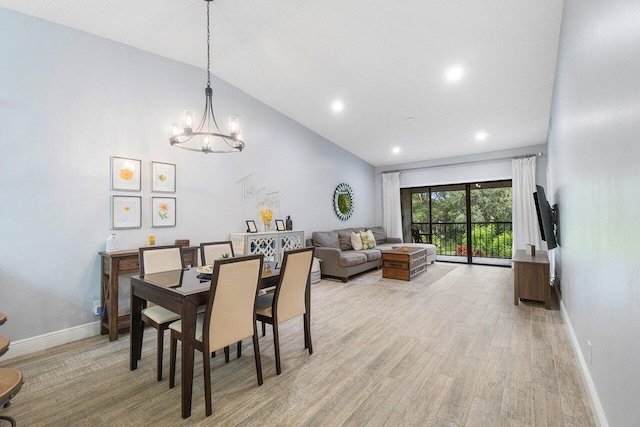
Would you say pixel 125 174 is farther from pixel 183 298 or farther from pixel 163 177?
pixel 183 298

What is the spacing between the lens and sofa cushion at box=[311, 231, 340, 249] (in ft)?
19.3

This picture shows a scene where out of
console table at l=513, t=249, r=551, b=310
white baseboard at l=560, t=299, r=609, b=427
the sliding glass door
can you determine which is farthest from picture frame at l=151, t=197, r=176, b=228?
the sliding glass door

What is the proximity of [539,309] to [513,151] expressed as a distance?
13.4 ft

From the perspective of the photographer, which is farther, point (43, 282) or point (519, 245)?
point (519, 245)

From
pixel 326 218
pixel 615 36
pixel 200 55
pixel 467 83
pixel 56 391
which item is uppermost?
pixel 200 55

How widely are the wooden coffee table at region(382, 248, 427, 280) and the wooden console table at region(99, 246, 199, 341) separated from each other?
4.10 metres

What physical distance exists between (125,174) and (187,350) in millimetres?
2564

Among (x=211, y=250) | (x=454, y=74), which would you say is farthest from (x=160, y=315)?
(x=454, y=74)

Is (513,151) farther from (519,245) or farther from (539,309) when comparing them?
(539,309)

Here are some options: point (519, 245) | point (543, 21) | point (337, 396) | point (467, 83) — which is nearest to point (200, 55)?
point (467, 83)

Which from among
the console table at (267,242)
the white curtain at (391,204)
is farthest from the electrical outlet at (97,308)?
the white curtain at (391,204)

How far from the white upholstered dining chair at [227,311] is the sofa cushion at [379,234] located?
5683 mm

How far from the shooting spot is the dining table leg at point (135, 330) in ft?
7.88

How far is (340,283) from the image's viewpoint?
5.33 metres
